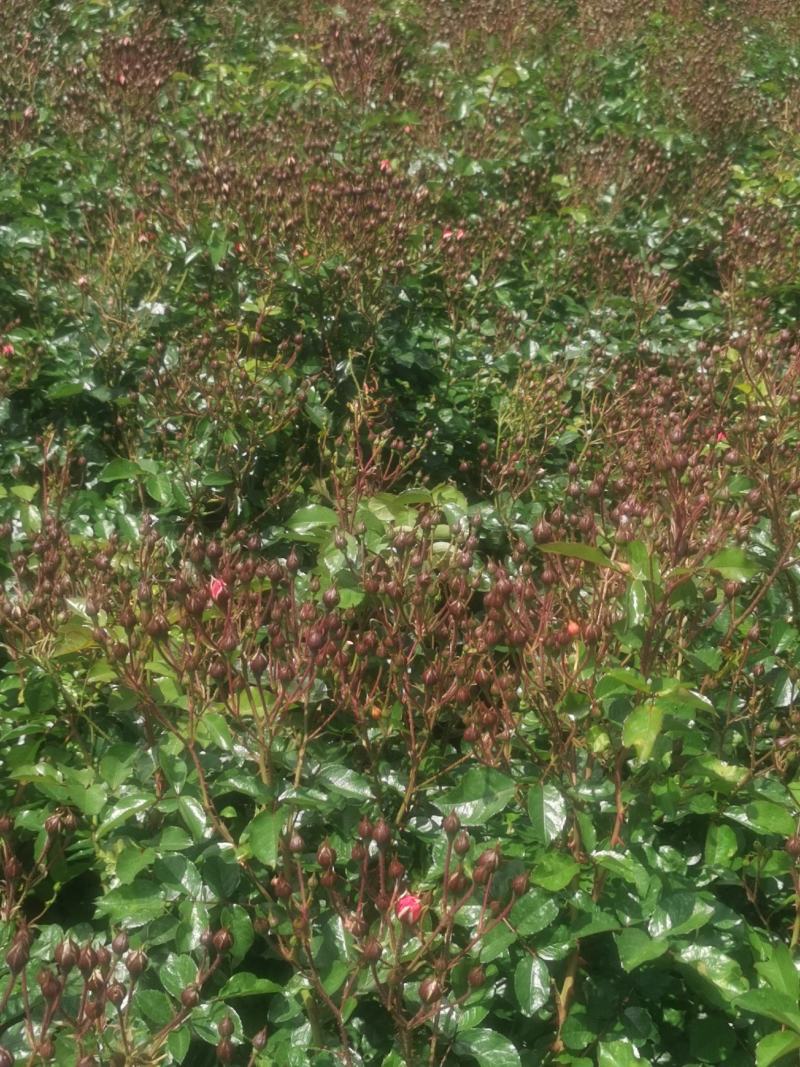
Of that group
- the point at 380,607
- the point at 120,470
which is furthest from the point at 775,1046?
the point at 120,470

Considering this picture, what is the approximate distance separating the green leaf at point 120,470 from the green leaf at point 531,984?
1651mm

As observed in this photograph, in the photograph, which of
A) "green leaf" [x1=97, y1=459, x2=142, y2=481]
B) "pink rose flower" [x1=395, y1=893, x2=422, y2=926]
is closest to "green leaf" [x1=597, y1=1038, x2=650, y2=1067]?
"pink rose flower" [x1=395, y1=893, x2=422, y2=926]

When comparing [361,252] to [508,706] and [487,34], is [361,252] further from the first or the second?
[487,34]

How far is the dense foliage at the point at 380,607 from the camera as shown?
5.39 feet

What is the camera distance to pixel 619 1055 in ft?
Answer: 5.26

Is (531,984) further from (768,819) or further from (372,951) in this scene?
(768,819)

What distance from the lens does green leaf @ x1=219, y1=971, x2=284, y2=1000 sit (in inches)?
63.0

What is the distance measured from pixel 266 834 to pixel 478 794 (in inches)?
14.0

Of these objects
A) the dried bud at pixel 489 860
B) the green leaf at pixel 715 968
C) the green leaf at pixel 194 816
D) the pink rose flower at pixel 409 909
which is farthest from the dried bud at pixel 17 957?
the green leaf at pixel 715 968

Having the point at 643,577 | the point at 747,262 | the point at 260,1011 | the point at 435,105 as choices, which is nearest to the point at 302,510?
the point at 643,577

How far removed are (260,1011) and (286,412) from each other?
5.34 feet

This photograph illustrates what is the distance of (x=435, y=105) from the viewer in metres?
4.75

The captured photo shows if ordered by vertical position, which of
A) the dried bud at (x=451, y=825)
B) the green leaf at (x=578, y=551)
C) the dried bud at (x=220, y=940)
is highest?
the green leaf at (x=578, y=551)

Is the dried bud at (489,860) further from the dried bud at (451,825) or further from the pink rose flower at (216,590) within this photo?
the pink rose flower at (216,590)
